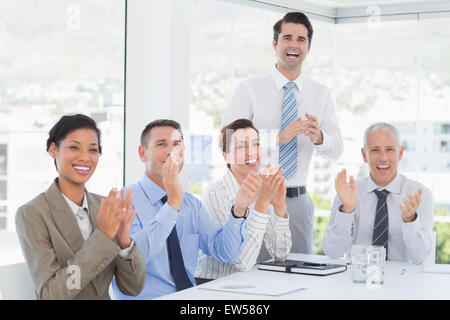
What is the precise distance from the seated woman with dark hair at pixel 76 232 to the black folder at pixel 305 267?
63 centimetres

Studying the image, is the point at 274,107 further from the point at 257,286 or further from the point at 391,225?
the point at 257,286

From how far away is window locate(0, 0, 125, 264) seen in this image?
9.85 ft

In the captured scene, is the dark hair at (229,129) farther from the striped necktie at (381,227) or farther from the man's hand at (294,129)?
the striped necktie at (381,227)

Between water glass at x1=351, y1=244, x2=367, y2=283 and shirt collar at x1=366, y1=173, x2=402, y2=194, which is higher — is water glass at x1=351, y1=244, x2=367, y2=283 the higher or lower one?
the lower one

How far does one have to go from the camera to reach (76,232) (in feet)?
6.96

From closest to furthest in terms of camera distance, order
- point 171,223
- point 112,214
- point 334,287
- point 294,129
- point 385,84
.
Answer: point 112,214 → point 334,287 → point 171,223 → point 294,129 → point 385,84

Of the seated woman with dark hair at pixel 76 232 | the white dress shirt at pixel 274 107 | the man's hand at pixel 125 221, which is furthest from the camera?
the white dress shirt at pixel 274 107

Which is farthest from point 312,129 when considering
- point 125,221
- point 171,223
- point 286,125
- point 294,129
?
point 125,221

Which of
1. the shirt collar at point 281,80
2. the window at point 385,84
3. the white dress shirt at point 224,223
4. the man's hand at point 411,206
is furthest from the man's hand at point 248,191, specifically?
the window at point 385,84

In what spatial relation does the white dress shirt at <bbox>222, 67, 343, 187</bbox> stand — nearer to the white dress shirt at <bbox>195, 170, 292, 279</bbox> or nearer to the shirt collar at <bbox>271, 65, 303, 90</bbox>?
the shirt collar at <bbox>271, 65, 303, 90</bbox>

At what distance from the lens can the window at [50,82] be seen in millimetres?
3002

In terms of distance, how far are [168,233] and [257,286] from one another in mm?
424

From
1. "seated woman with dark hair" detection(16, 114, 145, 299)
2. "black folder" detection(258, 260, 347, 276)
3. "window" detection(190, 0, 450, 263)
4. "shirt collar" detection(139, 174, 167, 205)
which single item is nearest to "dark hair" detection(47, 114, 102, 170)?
"seated woman with dark hair" detection(16, 114, 145, 299)

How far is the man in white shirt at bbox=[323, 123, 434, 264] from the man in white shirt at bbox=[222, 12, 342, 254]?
453mm
